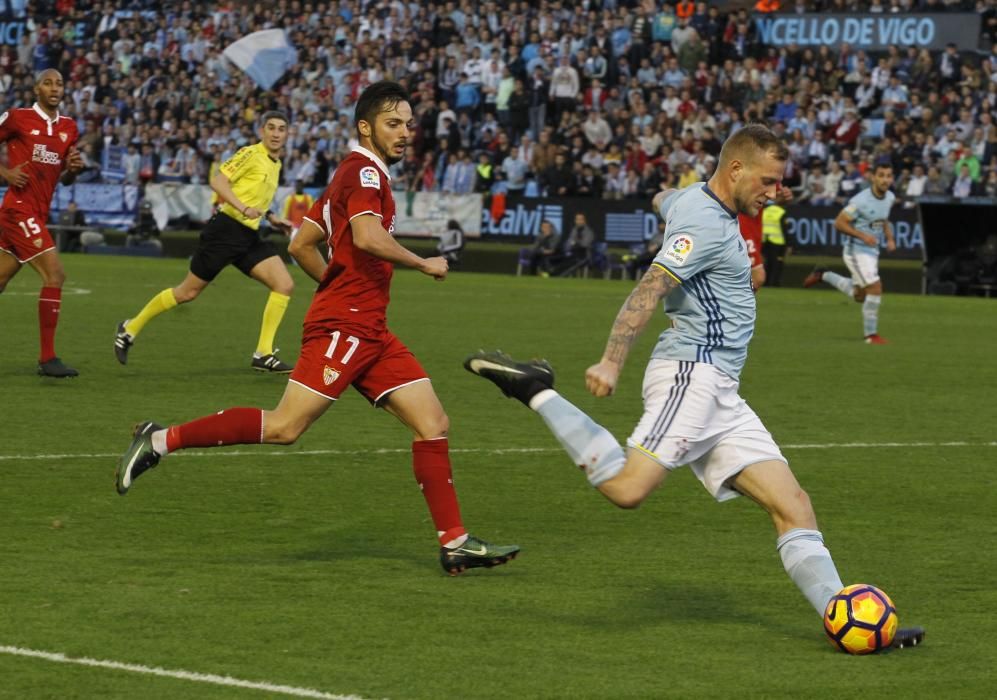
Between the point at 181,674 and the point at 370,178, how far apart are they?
2524 millimetres

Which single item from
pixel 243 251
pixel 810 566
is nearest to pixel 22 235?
pixel 243 251

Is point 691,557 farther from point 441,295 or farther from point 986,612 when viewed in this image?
point 441,295

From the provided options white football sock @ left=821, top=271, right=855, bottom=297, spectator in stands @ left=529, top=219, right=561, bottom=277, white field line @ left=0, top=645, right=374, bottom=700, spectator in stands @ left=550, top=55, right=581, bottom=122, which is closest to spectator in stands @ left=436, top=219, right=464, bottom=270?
spectator in stands @ left=529, top=219, right=561, bottom=277

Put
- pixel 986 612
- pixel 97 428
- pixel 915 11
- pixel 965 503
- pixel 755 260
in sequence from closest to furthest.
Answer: pixel 986 612, pixel 965 503, pixel 97 428, pixel 755 260, pixel 915 11

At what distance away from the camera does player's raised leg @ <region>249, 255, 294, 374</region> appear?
14.8m

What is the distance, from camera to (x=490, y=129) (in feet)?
125

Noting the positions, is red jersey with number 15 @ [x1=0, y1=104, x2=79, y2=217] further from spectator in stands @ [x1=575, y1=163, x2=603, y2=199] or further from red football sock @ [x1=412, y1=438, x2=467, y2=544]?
spectator in stands @ [x1=575, y1=163, x2=603, y2=199]

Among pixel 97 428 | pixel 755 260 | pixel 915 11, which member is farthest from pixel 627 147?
pixel 97 428

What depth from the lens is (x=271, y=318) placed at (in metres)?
14.9

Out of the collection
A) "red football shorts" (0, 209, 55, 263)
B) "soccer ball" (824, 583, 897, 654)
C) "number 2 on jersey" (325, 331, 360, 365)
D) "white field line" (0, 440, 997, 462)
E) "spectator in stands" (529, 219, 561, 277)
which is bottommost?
"spectator in stands" (529, 219, 561, 277)

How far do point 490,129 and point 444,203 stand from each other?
3199 millimetres

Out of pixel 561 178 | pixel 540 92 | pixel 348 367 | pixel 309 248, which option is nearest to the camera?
pixel 348 367

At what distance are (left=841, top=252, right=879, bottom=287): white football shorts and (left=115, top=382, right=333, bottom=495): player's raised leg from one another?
557 inches

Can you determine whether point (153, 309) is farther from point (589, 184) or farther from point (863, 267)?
point (589, 184)
